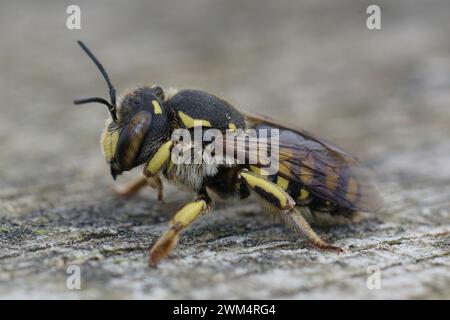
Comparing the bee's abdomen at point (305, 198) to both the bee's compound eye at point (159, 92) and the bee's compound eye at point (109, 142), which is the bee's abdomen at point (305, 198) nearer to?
the bee's compound eye at point (159, 92)

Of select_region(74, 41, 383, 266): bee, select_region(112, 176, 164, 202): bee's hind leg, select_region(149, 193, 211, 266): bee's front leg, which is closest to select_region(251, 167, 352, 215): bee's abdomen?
select_region(74, 41, 383, 266): bee

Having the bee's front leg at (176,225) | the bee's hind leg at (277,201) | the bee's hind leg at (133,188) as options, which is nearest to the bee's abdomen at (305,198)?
the bee's hind leg at (277,201)

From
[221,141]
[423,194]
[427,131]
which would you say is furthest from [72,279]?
[427,131]

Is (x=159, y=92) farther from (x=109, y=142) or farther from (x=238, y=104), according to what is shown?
(x=238, y=104)

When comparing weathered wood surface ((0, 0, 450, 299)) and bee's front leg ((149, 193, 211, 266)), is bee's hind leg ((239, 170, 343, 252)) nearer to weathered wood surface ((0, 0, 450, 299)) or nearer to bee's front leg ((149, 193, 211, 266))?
weathered wood surface ((0, 0, 450, 299))

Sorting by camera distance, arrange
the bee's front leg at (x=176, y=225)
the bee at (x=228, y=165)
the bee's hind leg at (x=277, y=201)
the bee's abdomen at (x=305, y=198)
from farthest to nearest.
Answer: the bee's abdomen at (x=305, y=198)
the bee at (x=228, y=165)
the bee's hind leg at (x=277, y=201)
the bee's front leg at (x=176, y=225)

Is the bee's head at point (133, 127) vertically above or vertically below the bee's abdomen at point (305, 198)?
above

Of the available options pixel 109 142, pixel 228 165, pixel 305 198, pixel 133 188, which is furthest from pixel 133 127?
pixel 305 198

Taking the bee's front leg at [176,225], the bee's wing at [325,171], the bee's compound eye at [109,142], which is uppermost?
the bee's compound eye at [109,142]
